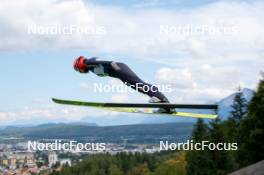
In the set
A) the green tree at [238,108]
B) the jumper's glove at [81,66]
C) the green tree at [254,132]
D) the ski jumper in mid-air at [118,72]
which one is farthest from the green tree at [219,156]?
the green tree at [238,108]

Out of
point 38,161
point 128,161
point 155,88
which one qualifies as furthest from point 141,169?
point 155,88

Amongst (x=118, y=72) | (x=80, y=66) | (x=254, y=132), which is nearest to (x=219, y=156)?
(x=254, y=132)

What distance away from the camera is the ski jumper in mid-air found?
17.5 m

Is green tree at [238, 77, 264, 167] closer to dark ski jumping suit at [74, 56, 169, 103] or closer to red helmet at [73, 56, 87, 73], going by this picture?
dark ski jumping suit at [74, 56, 169, 103]

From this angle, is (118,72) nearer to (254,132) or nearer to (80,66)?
(80,66)

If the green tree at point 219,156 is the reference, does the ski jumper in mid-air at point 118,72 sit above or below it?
above

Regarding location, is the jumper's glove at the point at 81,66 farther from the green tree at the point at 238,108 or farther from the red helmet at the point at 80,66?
the green tree at the point at 238,108

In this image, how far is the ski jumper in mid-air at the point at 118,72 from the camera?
17.5 m

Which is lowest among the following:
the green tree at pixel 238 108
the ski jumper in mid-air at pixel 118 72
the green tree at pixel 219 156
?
the green tree at pixel 219 156

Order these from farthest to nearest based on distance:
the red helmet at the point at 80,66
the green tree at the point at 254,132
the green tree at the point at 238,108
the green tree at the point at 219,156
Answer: the green tree at the point at 238,108 → the green tree at the point at 219,156 → the green tree at the point at 254,132 → the red helmet at the point at 80,66

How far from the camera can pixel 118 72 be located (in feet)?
57.8

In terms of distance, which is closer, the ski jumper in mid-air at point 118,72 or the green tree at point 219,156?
A: the ski jumper in mid-air at point 118,72

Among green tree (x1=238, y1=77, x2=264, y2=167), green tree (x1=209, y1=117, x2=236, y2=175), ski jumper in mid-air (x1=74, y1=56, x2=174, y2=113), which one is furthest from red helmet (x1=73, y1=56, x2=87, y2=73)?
green tree (x1=209, y1=117, x2=236, y2=175)

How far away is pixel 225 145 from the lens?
45375mm
